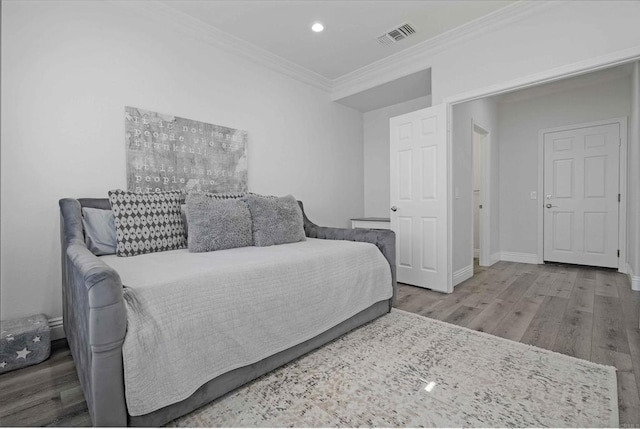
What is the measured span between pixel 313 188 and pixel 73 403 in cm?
298

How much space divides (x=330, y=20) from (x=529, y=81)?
5.88 feet

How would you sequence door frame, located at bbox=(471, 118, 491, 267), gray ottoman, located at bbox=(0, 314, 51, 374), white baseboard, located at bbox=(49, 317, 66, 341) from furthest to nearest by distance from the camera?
door frame, located at bbox=(471, 118, 491, 267) → white baseboard, located at bbox=(49, 317, 66, 341) → gray ottoman, located at bbox=(0, 314, 51, 374)

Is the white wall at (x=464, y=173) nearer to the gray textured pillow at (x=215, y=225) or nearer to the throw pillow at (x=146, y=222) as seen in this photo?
the gray textured pillow at (x=215, y=225)

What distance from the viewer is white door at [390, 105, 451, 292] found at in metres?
3.03

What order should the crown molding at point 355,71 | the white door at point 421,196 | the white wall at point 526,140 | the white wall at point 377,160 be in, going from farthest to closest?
the white wall at point 377,160, the white wall at point 526,140, the white door at point 421,196, the crown molding at point 355,71

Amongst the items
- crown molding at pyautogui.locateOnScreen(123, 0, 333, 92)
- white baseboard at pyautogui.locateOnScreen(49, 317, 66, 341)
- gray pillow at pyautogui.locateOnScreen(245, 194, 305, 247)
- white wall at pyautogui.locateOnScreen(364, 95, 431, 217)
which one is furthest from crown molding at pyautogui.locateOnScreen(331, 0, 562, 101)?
white baseboard at pyautogui.locateOnScreen(49, 317, 66, 341)

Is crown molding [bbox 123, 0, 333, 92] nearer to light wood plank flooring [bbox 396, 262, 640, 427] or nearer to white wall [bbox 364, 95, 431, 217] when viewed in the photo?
white wall [bbox 364, 95, 431, 217]

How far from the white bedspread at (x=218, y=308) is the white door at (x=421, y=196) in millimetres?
1362

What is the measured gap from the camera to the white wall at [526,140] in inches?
161

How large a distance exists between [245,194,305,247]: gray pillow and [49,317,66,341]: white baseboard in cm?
140

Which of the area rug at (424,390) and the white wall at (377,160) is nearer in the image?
the area rug at (424,390)

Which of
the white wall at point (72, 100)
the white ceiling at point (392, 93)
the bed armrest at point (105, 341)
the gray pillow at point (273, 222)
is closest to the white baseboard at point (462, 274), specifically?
the gray pillow at point (273, 222)

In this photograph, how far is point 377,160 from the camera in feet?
15.1

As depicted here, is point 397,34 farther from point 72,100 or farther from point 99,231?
point 99,231
